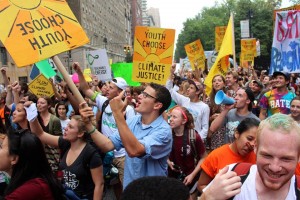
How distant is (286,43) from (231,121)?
7.44 ft

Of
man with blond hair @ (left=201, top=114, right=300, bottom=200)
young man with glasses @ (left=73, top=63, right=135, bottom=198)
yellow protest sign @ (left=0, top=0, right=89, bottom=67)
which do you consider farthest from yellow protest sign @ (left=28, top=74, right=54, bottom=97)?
man with blond hair @ (left=201, top=114, right=300, bottom=200)

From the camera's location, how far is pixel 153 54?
20.9 ft

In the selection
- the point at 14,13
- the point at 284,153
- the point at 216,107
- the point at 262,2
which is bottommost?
the point at 216,107

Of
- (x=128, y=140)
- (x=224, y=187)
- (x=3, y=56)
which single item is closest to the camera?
(x=224, y=187)

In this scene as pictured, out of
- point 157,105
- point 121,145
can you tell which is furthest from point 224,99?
point 121,145

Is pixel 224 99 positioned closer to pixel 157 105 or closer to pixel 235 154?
pixel 157 105

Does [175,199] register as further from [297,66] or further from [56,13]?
[297,66]

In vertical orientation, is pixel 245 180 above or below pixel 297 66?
below

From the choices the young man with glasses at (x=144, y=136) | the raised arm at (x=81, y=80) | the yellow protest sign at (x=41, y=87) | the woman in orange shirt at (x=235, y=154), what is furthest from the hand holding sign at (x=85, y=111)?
the yellow protest sign at (x=41, y=87)

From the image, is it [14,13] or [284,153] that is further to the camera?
[14,13]

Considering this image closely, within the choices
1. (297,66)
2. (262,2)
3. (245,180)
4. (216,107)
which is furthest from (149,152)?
(262,2)

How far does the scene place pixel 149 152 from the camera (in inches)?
119

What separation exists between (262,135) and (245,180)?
10.5 inches

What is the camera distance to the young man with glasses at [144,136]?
9.62 ft
